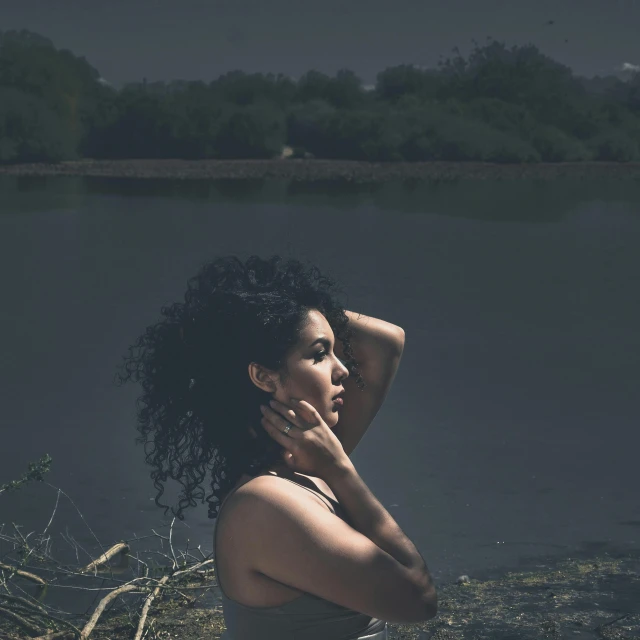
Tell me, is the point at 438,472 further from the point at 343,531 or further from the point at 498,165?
the point at 498,165

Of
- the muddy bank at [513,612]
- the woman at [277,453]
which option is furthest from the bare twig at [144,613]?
the woman at [277,453]

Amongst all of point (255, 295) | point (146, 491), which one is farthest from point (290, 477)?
point (146, 491)

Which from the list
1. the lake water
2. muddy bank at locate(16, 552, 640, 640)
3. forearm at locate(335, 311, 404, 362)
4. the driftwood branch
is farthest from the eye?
muddy bank at locate(16, 552, 640, 640)

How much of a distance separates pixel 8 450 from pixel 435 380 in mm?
4042

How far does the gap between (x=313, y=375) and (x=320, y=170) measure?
136 ft

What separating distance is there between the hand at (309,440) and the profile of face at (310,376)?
2.0 inches

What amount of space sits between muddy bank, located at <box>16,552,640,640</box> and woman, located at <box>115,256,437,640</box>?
2024 mm

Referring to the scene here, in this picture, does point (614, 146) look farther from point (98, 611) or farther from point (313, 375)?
point (313, 375)

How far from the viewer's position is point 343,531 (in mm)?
2336

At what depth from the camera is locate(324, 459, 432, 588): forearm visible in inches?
95.3

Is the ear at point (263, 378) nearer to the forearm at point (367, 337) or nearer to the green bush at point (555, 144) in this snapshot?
the forearm at point (367, 337)

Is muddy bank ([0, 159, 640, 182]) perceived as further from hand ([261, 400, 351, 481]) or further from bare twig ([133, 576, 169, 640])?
hand ([261, 400, 351, 481])

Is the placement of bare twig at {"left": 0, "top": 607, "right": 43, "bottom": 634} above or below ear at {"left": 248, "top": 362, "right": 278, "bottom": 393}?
below

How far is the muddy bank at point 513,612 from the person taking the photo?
453 cm
